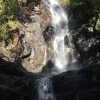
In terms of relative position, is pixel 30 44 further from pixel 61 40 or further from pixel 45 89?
pixel 45 89

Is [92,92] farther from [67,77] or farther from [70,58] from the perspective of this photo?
[70,58]

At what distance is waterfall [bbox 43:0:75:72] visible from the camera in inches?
1328

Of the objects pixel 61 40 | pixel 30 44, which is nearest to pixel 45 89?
pixel 30 44

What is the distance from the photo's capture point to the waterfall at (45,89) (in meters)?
23.3

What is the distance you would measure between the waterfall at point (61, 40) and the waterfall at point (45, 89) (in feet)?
27.7

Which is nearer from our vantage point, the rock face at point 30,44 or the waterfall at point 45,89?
the waterfall at point 45,89

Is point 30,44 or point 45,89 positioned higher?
point 30,44

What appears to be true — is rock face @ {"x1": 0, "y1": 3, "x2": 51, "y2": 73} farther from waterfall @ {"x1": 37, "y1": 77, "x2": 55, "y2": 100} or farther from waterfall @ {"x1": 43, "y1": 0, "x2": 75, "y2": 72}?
waterfall @ {"x1": 37, "y1": 77, "x2": 55, "y2": 100}

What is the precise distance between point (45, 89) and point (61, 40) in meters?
12.0

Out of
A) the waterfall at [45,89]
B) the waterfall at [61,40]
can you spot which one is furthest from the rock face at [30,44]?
the waterfall at [45,89]

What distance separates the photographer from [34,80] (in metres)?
23.1

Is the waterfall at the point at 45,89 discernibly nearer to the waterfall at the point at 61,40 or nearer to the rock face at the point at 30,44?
the rock face at the point at 30,44

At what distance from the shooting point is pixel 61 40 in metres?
35.0

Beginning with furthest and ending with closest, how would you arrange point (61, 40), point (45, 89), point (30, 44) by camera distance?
point (61, 40) < point (30, 44) < point (45, 89)
